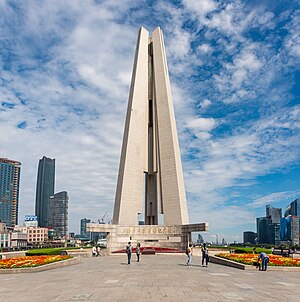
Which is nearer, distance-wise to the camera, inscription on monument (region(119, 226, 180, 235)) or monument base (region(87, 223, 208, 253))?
monument base (region(87, 223, 208, 253))

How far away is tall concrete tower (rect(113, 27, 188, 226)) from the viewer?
127ft

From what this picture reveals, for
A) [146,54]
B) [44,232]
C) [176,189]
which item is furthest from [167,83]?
[44,232]

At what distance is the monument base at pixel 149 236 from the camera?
35.3 m

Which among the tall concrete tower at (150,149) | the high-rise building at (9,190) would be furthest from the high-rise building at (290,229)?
the high-rise building at (9,190)

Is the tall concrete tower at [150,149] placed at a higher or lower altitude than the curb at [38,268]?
higher

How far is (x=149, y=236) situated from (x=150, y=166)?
1008 cm

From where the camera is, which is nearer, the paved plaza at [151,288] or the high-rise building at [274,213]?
the paved plaza at [151,288]

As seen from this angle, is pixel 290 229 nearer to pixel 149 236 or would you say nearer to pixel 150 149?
pixel 150 149

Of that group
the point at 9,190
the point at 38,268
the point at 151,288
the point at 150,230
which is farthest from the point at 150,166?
the point at 9,190

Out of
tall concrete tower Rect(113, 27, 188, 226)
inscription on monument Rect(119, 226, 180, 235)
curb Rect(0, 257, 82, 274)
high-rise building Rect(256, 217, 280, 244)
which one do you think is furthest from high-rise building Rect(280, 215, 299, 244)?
curb Rect(0, 257, 82, 274)

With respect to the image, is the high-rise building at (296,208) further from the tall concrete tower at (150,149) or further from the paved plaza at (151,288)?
the paved plaza at (151,288)

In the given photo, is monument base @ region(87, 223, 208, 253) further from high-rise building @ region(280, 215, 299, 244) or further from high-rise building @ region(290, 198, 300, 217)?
high-rise building @ region(290, 198, 300, 217)

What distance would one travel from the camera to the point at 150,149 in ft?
146

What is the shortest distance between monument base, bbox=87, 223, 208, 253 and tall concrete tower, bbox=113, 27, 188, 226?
142cm
